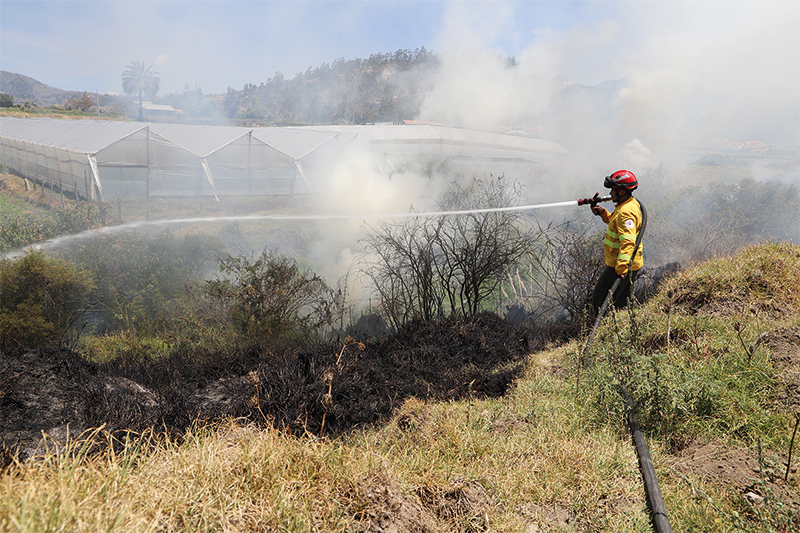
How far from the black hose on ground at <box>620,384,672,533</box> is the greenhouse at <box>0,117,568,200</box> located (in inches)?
627

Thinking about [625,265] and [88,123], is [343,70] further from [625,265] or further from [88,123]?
[625,265]

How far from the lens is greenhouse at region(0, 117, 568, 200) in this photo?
49.6ft

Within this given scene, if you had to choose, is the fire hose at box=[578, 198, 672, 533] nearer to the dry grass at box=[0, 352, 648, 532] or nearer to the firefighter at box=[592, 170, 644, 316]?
the dry grass at box=[0, 352, 648, 532]

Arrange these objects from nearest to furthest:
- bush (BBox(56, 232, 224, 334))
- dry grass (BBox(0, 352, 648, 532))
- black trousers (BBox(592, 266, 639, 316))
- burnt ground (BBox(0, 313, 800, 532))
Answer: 1. dry grass (BBox(0, 352, 648, 532))
2. burnt ground (BBox(0, 313, 800, 532))
3. black trousers (BBox(592, 266, 639, 316))
4. bush (BBox(56, 232, 224, 334))

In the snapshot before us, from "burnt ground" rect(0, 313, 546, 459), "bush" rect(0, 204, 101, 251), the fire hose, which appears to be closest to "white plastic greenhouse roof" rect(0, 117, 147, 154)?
"bush" rect(0, 204, 101, 251)

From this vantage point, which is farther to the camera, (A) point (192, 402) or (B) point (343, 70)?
(B) point (343, 70)

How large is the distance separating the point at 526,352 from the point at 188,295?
726 centimetres

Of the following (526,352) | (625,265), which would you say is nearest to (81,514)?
(625,265)

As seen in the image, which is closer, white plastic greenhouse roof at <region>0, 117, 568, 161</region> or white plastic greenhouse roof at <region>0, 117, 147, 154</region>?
white plastic greenhouse roof at <region>0, 117, 147, 154</region>

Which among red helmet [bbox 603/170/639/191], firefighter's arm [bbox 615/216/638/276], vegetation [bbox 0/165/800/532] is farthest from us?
red helmet [bbox 603/170/639/191]

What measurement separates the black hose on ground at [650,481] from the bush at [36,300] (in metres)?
9.10

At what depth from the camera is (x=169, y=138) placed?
1770 centimetres

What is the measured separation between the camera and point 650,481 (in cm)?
307

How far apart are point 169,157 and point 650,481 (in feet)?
59.6
